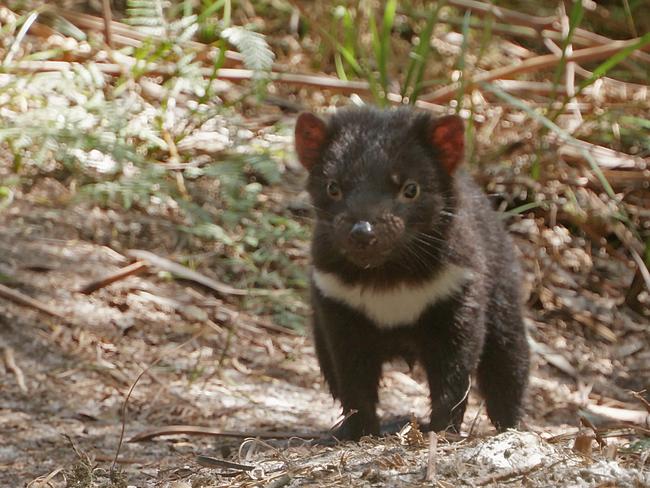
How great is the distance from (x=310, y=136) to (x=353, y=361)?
928 millimetres

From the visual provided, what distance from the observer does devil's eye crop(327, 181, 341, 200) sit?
4012 mm

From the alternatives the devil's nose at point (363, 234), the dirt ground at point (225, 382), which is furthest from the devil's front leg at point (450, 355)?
the devil's nose at point (363, 234)

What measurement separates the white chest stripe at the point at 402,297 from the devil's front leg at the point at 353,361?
5cm

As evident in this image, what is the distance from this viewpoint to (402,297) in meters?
4.04

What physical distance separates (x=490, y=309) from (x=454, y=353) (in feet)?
1.58

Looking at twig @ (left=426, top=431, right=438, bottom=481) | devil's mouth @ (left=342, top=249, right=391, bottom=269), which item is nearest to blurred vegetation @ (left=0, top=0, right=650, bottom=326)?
devil's mouth @ (left=342, top=249, right=391, bottom=269)

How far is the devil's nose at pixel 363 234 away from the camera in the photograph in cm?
370

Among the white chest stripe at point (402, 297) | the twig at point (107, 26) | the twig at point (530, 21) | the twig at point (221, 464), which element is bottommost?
the twig at point (221, 464)

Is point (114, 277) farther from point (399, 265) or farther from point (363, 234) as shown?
point (363, 234)

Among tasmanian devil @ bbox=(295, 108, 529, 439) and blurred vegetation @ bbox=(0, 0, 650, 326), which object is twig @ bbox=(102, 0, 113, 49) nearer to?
blurred vegetation @ bbox=(0, 0, 650, 326)

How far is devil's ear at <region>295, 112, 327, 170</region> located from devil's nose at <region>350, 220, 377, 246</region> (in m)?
0.66

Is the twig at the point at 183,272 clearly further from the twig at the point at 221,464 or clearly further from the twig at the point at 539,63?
the twig at the point at 221,464

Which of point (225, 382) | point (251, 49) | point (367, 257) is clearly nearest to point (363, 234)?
point (367, 257)

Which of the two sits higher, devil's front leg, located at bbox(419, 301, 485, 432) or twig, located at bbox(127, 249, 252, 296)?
devil's front leg, located at bbox(419, 301, 485, 432)
